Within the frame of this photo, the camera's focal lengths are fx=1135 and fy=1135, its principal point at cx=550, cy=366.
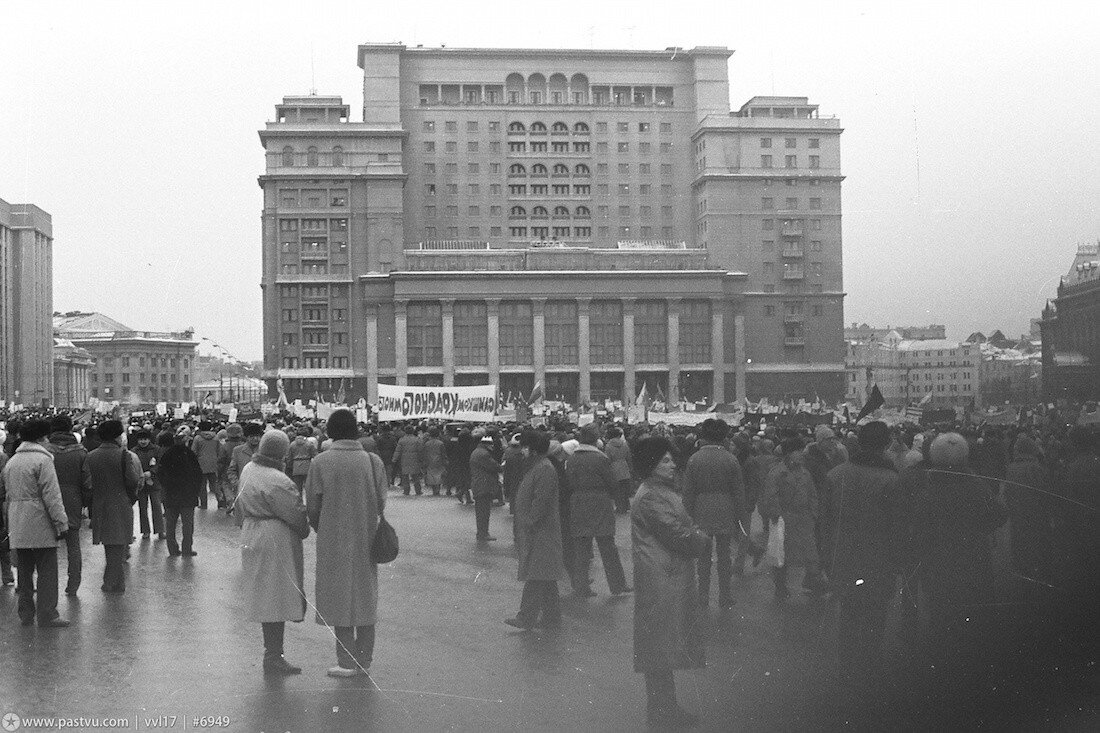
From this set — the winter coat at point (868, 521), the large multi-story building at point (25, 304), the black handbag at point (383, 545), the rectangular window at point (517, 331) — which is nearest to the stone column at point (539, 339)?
the rectangular window at point (517, 331)

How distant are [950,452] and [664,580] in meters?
1.98

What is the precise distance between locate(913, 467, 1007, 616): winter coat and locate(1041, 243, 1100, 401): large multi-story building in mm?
889

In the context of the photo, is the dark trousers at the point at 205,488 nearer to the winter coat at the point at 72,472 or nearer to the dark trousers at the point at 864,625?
the winter coat at the point at 72,472

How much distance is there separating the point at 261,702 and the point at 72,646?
2687 millimetres

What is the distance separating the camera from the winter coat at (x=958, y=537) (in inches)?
275

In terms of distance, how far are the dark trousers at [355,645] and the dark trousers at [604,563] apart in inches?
144

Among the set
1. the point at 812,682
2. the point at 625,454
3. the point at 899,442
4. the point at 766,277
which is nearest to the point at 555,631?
the point at 812,682

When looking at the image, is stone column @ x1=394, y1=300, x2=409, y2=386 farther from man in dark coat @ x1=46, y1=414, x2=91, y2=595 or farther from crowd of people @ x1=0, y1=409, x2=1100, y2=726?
crowd of people @ x1=0, y1=409, x2=1100, y2=726

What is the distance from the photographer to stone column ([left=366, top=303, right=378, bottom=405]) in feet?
274

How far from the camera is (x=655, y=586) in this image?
6711 mm

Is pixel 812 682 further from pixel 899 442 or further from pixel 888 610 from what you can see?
pixel 899 442

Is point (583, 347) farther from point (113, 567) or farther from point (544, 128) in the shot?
point (113, 567)

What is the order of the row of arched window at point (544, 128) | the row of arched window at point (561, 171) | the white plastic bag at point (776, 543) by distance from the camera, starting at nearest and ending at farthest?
1. the white plastic bag at point (776, 543)
2. the row of arched window at point (544, 128)
3. the row of arched window at point (561, 171)

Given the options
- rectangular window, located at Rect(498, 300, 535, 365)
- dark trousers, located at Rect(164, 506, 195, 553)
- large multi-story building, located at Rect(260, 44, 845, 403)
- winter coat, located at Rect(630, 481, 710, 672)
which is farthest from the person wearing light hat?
rectangular window, located at Rect(498, 300, 535, 365)
